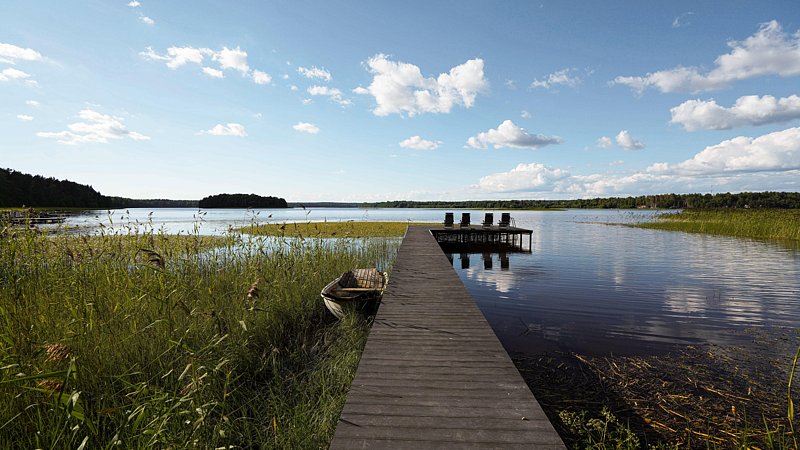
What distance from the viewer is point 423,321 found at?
5.43 m

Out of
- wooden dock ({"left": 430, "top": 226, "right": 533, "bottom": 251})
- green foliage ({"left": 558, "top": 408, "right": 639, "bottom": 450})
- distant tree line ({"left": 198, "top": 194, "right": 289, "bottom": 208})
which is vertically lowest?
green foliage ({"left": 558, "top": 408, "right": 639, "bottom": 450})

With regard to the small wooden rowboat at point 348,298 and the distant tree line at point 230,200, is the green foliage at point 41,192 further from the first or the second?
the small wooden rowboat at point 348,298

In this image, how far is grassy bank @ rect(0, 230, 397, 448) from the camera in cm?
304

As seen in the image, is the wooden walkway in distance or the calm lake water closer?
the wooden walkway in distance

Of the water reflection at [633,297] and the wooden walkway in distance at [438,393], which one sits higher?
the wooden walkway in distance at [438,393]

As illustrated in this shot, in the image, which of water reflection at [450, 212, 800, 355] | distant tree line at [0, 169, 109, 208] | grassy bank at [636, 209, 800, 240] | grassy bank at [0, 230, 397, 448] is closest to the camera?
grassy bank at [0, 230, 397, 448]

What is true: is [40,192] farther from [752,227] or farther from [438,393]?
[752,227]

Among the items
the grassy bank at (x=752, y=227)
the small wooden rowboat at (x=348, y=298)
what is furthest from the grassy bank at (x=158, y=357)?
the grassy bank at (x=752, y=227)

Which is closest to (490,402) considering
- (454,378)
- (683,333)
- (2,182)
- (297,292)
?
(454,378)

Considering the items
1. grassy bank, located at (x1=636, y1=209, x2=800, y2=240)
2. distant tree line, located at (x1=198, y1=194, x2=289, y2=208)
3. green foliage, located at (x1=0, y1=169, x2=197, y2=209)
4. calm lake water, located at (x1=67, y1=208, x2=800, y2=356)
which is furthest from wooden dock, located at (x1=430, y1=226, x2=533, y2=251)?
distant tree line, located at (x1=198, y1=194, x2=289, y2=208)

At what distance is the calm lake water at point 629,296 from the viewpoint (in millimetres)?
7289

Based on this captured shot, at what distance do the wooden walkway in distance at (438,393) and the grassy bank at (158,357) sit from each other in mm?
769

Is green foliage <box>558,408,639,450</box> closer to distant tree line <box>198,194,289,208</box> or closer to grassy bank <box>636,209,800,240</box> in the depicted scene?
grassy bank <box>636,209,800,240</box>

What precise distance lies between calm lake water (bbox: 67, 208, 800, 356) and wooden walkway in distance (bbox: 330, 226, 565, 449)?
271 centimetres
